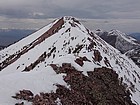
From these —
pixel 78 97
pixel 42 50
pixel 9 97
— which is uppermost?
pixel 9 97

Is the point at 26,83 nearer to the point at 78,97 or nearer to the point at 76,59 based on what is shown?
the point at 78,97

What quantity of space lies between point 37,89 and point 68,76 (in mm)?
6204

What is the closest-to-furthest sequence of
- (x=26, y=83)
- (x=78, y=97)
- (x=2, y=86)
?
1. (x=2, y=86)
2. (x=26, y=83)
3. (x=78, y=97)

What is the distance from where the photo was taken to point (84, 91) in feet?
109

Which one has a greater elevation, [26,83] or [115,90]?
[26,83]

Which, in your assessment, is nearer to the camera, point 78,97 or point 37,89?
A: point 37,89

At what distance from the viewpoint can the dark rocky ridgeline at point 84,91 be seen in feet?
88.9

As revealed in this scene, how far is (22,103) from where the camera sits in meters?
24.9

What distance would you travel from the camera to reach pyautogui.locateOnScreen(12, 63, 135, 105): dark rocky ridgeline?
88.9 feet

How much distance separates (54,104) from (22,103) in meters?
3.56

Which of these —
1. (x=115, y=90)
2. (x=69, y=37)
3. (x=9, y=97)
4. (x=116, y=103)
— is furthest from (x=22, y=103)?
(x=69, y=37)

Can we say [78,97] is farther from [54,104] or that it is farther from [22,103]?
[22,103]

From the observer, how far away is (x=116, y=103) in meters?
35.9

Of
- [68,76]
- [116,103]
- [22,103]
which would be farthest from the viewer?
[116,103]
